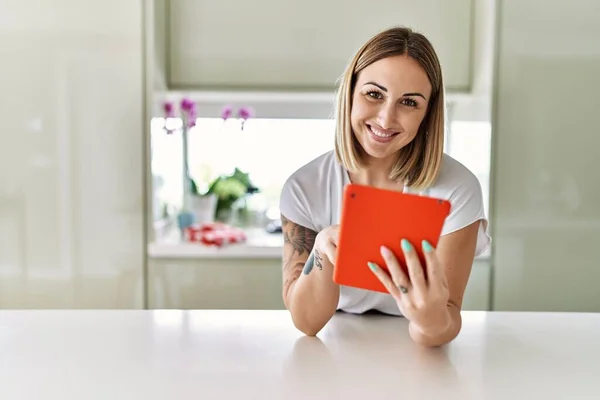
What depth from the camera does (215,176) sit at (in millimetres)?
2699

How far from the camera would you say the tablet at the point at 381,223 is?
32.4 inches

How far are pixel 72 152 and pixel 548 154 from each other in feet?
5.91

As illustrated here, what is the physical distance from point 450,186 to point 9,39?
5.99ft

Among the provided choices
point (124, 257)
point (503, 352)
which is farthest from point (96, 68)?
point (503, 352)

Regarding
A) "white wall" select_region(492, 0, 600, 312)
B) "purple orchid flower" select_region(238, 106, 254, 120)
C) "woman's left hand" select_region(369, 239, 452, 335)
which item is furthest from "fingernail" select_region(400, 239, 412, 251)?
"purple orchid flower" select_region(238, 106, 254, 120)

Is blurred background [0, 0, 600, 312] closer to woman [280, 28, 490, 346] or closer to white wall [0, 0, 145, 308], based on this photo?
white wall [0, 0, 145, 308]

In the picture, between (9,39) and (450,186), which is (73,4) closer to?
(9,39)

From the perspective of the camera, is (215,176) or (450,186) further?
(215,176)

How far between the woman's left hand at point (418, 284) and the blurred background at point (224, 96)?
1.35 m

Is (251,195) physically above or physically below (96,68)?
below

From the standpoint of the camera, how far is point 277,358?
36.4 inches

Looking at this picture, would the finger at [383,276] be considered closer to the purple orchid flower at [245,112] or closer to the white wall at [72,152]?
the white wall at [72,152]

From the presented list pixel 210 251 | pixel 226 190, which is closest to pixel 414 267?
pixel 210 251

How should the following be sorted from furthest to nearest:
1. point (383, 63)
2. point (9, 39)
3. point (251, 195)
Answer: point (251, 195) < point (9, 39) < point (383, 63)
